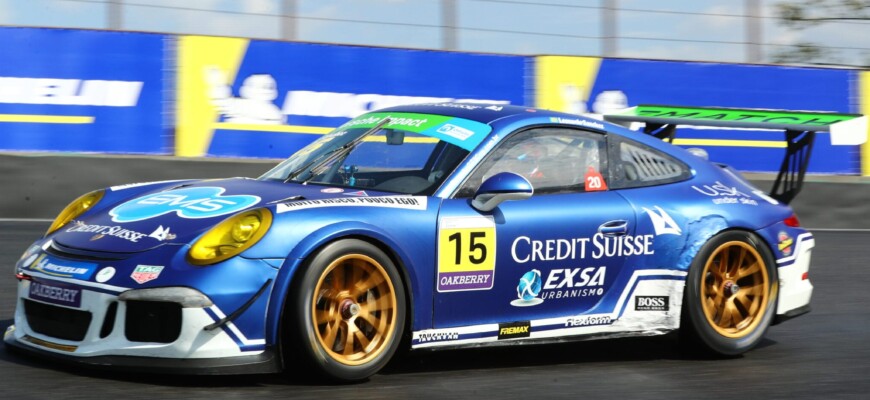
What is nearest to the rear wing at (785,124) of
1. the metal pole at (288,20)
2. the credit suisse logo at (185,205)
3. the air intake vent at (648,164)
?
the air intake vent at (648,164)

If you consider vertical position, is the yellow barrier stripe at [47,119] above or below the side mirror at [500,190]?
above

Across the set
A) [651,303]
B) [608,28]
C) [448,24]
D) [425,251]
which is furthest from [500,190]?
[608,28]

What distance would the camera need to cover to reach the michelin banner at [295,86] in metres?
11.9

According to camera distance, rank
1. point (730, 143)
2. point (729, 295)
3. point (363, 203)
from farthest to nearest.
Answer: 1. point (730, 143)
2. point (729, 295)
3. point (363, 203)

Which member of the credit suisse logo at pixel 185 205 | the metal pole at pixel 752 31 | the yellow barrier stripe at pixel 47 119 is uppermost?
the metal pole at pixel 752 31

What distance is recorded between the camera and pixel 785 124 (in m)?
6.75

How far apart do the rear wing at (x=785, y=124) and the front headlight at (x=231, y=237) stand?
113 inches

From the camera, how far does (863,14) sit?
51.4 feet

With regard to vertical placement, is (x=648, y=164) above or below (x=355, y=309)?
above

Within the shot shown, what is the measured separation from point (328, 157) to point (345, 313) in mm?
1164

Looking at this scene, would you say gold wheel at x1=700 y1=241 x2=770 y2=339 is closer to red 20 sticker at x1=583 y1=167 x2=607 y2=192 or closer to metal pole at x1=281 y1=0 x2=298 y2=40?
red 20 sticker at x1=583 y1=167 x2=607 y2=192

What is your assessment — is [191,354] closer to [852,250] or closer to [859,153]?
[852,250]

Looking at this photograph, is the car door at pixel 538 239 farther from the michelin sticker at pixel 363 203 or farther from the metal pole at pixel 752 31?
the metal pole at pixel 752 31

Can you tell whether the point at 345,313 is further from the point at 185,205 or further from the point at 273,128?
the point at 273,128
